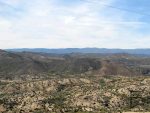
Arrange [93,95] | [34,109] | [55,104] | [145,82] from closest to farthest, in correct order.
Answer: [34,109]
[55,104]
[93,95]
[145,82]

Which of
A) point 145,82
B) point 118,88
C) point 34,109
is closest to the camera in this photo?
point 34,109

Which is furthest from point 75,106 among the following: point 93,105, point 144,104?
point 144,104

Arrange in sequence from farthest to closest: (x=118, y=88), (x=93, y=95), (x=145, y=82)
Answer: (x=145, y=82), (x=118, y=88), (x=93, y=95)

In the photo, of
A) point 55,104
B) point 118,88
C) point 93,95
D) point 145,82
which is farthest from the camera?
point 145,82

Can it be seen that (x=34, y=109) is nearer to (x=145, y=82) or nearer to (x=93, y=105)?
(x=93, y=105)

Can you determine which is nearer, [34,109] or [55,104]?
[34,109]

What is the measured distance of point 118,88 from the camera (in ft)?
598

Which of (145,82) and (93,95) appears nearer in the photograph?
(93,95)

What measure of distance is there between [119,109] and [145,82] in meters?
49.5

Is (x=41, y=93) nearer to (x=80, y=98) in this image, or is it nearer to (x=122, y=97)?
(x=80, y=98)

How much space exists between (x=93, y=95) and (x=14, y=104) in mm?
35763

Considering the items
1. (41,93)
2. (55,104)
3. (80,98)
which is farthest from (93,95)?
(41,93)

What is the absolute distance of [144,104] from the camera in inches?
6373

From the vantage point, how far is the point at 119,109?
502ft
